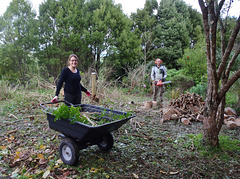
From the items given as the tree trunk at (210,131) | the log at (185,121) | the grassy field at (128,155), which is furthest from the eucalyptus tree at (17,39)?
the tree trunk at (210,131)

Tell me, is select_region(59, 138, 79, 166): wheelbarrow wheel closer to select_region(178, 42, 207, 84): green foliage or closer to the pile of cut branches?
the pile of cut branches

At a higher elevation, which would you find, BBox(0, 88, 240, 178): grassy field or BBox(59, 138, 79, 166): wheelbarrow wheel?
BBox(59, 138, 79, 166): wheelbarrow wheel

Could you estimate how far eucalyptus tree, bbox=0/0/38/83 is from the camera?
988 centimetres

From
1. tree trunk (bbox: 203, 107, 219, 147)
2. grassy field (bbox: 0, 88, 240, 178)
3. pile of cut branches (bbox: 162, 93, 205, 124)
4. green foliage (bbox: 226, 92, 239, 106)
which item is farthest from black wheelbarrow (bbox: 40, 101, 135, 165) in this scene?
green foliage (bbox: 226, 92, 239, 106)

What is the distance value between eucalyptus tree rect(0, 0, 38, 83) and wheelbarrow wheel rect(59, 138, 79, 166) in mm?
8526

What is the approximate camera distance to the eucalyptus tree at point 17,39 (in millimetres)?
9883

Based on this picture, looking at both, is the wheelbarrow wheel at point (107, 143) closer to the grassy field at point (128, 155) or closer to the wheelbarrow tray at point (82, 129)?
the grassy field at point (128, 155)

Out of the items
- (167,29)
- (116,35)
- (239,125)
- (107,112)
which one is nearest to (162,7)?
(167,29)

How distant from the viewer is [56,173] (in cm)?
248

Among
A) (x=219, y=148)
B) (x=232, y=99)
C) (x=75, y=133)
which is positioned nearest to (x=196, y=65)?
(x=232, y=99)

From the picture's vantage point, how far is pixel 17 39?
1016 cm

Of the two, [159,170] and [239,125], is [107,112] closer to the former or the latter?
[159,170]

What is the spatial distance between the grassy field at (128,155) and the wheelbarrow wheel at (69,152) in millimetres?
91

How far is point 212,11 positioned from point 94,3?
10.5m
